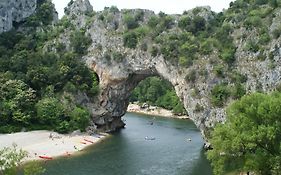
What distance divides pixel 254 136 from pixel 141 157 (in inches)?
1093

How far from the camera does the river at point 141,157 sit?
168 ft

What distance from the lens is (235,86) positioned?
2445 inches

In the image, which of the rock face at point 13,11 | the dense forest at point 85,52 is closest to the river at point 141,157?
the dense forest at point 85,52

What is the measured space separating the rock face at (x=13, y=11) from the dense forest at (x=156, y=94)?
4458 centimetres

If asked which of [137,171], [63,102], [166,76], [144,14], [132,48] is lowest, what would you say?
[137,171]

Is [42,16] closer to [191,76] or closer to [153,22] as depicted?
[153,22]

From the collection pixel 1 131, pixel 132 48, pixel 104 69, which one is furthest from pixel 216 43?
pixel 1 131

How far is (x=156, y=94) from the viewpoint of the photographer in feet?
417

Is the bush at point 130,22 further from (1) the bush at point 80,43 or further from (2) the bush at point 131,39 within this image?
(1) the bush at point 80,43

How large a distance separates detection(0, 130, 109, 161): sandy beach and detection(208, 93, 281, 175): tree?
31061 millimetres

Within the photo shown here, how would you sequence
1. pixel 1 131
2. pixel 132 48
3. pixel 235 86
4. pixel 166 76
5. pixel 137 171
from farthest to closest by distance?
pixel 132 48 < pixel 166 76 < pixel 1 131 < pixel 235 86 < pixel 137 171

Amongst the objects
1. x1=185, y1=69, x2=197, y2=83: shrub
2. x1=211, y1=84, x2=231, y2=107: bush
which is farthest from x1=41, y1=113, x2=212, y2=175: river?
x1=185, y1=69, x2=197, y2=83: shrub

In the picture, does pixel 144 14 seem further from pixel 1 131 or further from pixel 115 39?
pixel 1 131

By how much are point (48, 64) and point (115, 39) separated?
13.8 metres
